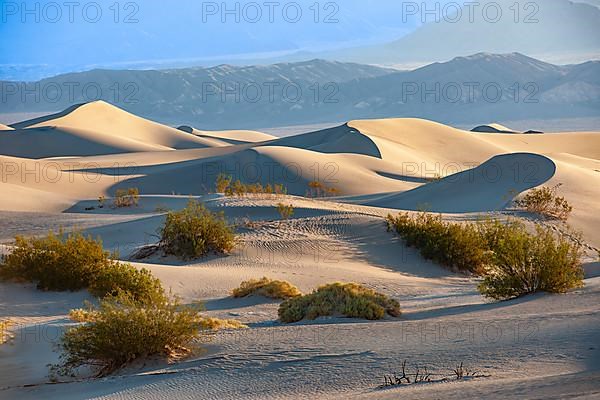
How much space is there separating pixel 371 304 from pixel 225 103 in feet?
499

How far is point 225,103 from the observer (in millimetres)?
161375

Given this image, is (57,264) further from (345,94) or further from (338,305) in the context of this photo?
(345,94)

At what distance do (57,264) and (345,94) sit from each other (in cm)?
14853

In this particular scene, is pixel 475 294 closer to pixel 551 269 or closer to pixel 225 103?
pixel 551 269

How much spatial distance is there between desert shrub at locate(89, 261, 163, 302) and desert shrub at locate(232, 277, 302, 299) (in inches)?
55.2

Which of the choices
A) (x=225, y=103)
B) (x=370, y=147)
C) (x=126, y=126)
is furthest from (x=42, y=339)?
(x=225, y=103)

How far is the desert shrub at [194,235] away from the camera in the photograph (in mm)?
17188

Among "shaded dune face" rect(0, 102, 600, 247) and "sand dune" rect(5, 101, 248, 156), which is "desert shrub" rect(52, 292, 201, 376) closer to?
"shaded dune face" rect(0, 102, 600, 247)

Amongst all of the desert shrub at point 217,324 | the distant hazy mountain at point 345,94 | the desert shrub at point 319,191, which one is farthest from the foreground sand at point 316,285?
the distant hazy mountain at point 345,94

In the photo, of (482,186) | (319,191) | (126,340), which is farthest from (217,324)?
(319,191)

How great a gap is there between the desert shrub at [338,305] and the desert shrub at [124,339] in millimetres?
2088

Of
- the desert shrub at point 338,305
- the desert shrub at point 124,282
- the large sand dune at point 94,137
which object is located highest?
the large sand dune at point 94,137

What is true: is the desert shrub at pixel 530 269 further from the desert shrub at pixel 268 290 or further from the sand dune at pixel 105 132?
the sand dune at pixel 105 132

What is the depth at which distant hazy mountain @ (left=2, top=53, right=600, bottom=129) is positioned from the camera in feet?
472
